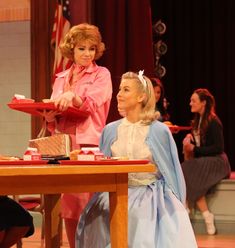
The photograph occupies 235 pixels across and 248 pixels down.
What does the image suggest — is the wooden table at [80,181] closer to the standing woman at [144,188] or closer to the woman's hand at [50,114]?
the standing woman at [144,188]

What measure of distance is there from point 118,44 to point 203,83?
2174mm

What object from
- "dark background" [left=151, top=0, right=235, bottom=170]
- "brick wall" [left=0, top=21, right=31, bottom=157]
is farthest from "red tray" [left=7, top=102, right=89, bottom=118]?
"dark background" [left=151, top=0, right=235, bottom=170]

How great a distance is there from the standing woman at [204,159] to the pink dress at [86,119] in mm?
2654

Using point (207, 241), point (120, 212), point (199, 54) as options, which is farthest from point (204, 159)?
point (120, 212)

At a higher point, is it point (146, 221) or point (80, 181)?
point (80, 181)

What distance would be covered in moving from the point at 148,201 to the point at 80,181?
631 mm

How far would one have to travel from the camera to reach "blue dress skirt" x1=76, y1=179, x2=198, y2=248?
269cm

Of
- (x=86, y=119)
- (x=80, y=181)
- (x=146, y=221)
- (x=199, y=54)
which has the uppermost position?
(x=199, y=54)

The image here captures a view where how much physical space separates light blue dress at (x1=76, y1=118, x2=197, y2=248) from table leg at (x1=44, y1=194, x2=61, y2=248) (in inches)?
9.0

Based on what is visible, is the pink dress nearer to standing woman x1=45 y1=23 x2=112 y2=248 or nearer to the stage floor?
standing woman x1=45 y1=23 x2=112 y2=248

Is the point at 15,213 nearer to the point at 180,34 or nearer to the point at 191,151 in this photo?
the point at 191,151

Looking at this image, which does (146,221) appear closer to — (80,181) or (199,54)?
(80,181)

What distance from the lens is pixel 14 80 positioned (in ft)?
21.3

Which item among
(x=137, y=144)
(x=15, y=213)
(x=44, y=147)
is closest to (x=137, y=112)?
(x=137, y=144)
